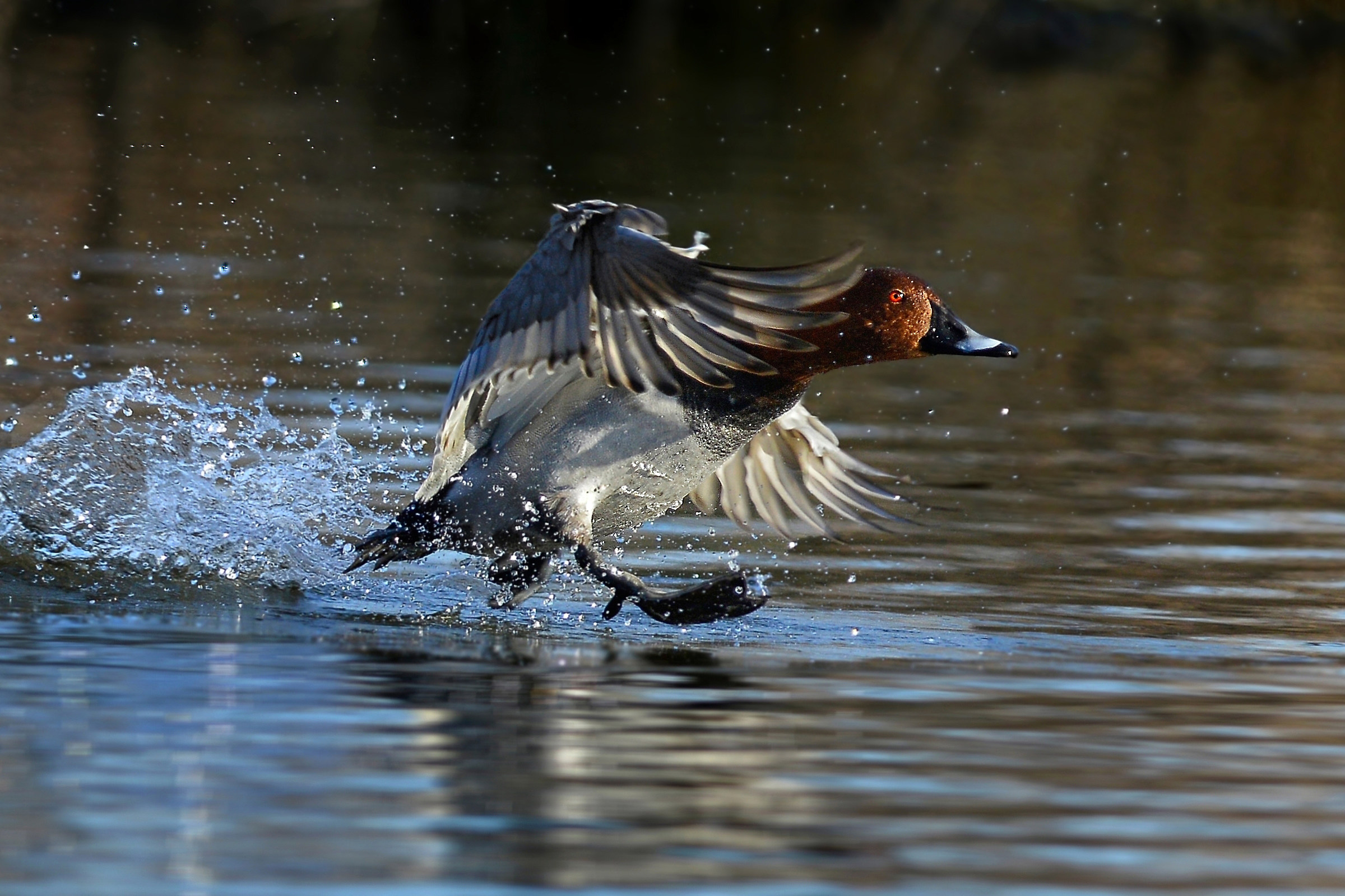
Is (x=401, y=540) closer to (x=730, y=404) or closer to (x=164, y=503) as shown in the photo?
(x=164, y=503)

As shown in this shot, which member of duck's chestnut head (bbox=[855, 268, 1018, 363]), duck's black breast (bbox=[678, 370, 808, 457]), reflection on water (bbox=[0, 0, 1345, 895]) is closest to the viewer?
reflection on water (bbox=[0, 0, 1345, 895])

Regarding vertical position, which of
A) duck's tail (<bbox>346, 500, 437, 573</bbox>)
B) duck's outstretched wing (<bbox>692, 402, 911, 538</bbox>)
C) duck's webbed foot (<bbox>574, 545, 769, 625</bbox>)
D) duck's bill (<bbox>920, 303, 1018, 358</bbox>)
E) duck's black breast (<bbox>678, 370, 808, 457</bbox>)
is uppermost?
duck's bill (<bbox>920, 303, 1018, 358</bbox>)

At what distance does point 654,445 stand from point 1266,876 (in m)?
2.98

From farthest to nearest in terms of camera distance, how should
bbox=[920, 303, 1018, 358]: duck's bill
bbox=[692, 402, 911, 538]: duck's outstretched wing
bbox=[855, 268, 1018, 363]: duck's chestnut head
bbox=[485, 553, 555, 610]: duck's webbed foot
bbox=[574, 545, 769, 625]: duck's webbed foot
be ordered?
bbox=[692, 402, 911, 538]: duck's outstretched wing
bbox=[485, 553, 555, 610]: duck's webbed foot
bbox=[920, 303, 1018, 358]: duck's bill
bbox=[855, 268, 1018, 363]: duck's chestnut head
bbox=[574, 545, 769, 625]: duck's webbed foot

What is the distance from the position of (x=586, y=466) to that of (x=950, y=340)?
131 centimetres

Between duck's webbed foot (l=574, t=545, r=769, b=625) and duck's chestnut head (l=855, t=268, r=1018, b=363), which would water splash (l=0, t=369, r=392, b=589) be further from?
duck's chestnut head (l=855, t=268, r=1018, b=363)

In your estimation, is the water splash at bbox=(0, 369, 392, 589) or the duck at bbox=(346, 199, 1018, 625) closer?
the duck at bbox=(346, 199, 1018, 625)

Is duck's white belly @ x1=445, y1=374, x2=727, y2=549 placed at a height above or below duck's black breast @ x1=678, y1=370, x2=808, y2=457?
below

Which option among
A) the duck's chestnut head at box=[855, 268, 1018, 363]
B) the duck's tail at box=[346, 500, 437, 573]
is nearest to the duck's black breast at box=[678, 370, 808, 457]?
the duck's chestnut head at box=[855, 268, 1018, 363]

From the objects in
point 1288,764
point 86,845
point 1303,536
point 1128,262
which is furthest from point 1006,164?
point 86,845

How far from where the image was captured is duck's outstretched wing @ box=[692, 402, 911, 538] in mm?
7797

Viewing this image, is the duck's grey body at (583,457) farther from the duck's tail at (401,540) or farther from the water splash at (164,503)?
the water splash at (164,503)

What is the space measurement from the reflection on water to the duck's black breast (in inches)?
25.8

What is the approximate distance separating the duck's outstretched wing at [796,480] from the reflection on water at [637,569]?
0.74 ft
